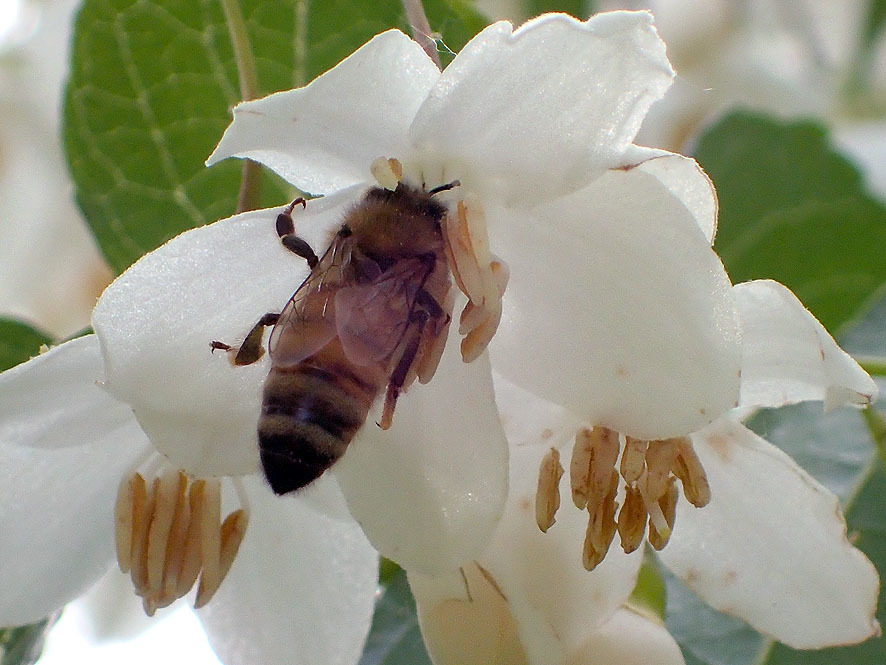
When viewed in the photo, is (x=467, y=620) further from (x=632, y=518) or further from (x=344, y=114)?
(x=344, y=114)

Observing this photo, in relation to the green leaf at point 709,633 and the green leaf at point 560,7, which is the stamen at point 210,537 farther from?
the green leaf at point 560,7

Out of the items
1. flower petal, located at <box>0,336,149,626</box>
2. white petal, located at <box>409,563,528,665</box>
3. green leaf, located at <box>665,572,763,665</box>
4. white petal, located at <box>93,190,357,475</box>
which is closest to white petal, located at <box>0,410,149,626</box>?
flower petal, located at <box>0,336,149,626</box>

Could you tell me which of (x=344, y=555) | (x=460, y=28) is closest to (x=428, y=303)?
(x=344, y=555)

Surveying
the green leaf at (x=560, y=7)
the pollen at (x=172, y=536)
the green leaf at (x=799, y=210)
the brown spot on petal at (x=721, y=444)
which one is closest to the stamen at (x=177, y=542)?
the pollen at (x=172, y=536)

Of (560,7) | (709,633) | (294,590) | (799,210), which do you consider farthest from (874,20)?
(294,590)

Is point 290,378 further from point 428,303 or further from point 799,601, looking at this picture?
point 799,601
